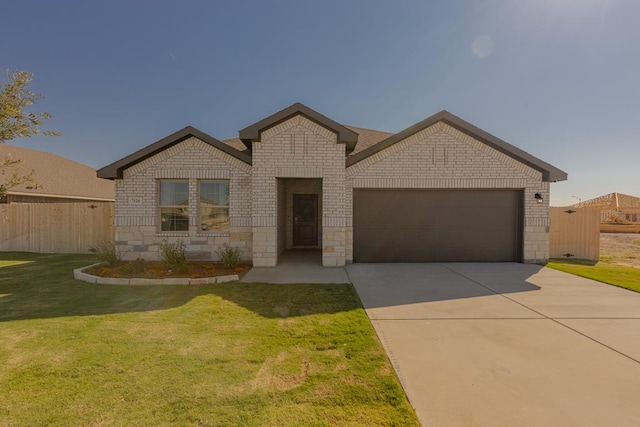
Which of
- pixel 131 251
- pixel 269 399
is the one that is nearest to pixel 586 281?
pixel 269 399

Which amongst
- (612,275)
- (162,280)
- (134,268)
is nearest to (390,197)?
(612,275)

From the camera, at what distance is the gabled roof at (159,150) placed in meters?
8.73

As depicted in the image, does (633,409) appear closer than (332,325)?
Yes

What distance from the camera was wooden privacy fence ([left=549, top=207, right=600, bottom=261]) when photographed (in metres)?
10.8

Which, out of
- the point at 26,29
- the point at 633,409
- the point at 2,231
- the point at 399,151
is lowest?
the point at 633,409

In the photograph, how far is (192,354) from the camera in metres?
3.38

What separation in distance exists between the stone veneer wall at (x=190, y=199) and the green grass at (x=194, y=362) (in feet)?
11.4

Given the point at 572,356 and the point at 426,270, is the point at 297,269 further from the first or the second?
the point at 572,356

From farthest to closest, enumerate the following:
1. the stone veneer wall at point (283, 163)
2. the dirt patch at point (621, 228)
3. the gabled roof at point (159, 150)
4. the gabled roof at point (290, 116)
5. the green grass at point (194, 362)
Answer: the dirt patch at point (621, 228) < the gabled roof at point (159, 150) < the stone veneer wall at point (283, 163) < the gabled roof at point (290, 116) < the green grass at point (194, 362)

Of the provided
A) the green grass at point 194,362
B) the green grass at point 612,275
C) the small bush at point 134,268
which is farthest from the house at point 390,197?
the green grass at point 194,362

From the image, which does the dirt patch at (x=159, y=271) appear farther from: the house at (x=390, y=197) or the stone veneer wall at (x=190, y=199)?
the house at (x=390, y=197)

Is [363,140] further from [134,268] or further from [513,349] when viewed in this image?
[513,349]

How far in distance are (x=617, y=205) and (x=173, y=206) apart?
44.2 m

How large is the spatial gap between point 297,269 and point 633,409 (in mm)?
6670
